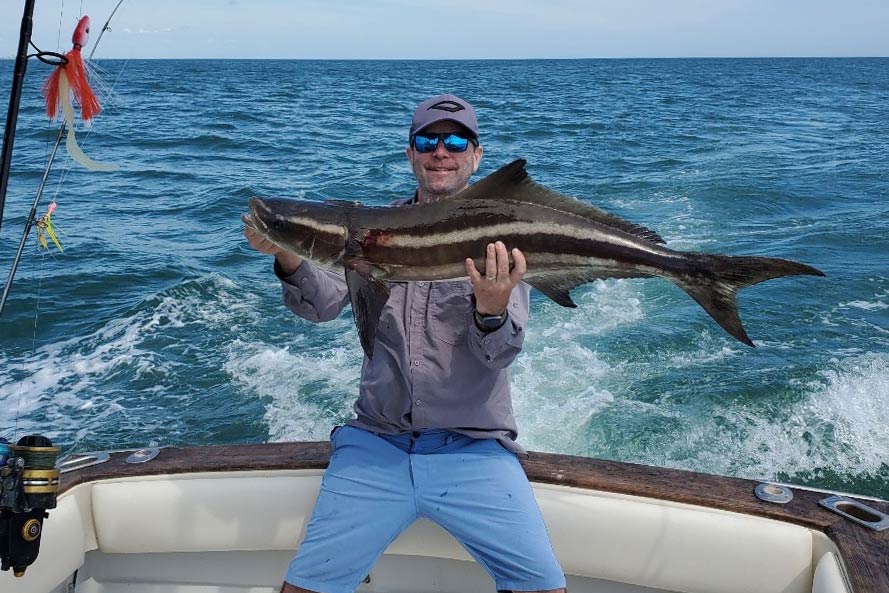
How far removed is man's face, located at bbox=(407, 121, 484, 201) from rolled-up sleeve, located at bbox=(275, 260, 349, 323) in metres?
0.58

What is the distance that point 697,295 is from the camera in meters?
2.75

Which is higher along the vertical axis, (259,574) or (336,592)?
(336,592)

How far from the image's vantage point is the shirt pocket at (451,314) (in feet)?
10.8

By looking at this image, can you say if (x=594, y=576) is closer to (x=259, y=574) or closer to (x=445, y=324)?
(x=445, y=324)

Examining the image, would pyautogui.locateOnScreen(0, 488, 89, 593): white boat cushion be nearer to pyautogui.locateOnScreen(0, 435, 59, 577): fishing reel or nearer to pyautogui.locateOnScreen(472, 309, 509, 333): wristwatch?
pyautogui.locateOnScreen(0, 435, 59, 577): fishing reel

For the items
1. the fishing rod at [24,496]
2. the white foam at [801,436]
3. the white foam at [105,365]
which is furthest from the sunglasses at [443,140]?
the white foam at [105,365]

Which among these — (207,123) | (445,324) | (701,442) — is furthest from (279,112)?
(445,324)

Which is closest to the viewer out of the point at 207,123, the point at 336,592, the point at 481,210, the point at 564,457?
the point at 481,210

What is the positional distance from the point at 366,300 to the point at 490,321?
509 millimetres

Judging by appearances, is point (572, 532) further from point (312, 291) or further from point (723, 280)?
point (312, 291)

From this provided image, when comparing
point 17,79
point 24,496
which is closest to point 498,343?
point 24,496

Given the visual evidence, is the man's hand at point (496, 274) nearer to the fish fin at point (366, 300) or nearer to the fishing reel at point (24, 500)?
the fish fin at point (366, 300)

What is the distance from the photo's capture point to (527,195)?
9.04ft

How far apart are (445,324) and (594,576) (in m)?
1.27
